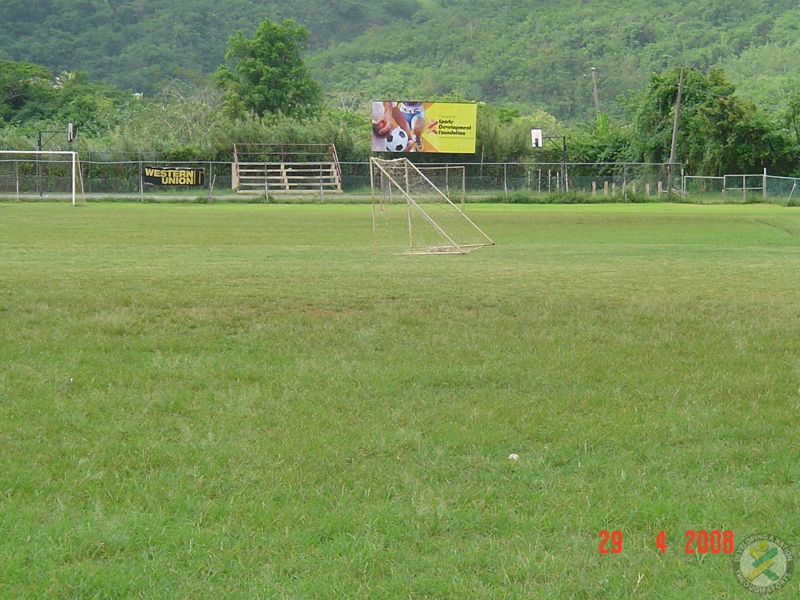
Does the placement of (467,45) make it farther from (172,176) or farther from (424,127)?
(172,176)

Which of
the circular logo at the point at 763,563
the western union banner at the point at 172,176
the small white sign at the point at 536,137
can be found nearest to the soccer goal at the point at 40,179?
the western union banner at the point at 172,176

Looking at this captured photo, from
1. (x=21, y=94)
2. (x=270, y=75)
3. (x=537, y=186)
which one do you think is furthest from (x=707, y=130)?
(x=21, y=94)

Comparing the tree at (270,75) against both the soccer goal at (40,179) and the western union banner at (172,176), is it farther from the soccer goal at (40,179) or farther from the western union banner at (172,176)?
the western union banner at (172,176)

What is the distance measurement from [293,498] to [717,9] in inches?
6417

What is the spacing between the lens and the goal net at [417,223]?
848 inches

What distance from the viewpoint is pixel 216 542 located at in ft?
15.0

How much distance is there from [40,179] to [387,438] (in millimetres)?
51229

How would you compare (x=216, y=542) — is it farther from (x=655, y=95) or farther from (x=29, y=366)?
(x=655, y=95)

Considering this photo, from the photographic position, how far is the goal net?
2155cm

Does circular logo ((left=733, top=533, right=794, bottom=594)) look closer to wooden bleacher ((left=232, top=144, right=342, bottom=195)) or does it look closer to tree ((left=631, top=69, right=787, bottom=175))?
wooden bleacher ((left=232, top=144, right=342, bottom=195))

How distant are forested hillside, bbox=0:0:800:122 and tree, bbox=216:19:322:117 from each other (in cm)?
3962

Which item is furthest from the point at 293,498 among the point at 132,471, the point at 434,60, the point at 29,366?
the point at 434,60

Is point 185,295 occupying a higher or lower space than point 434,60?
lower
